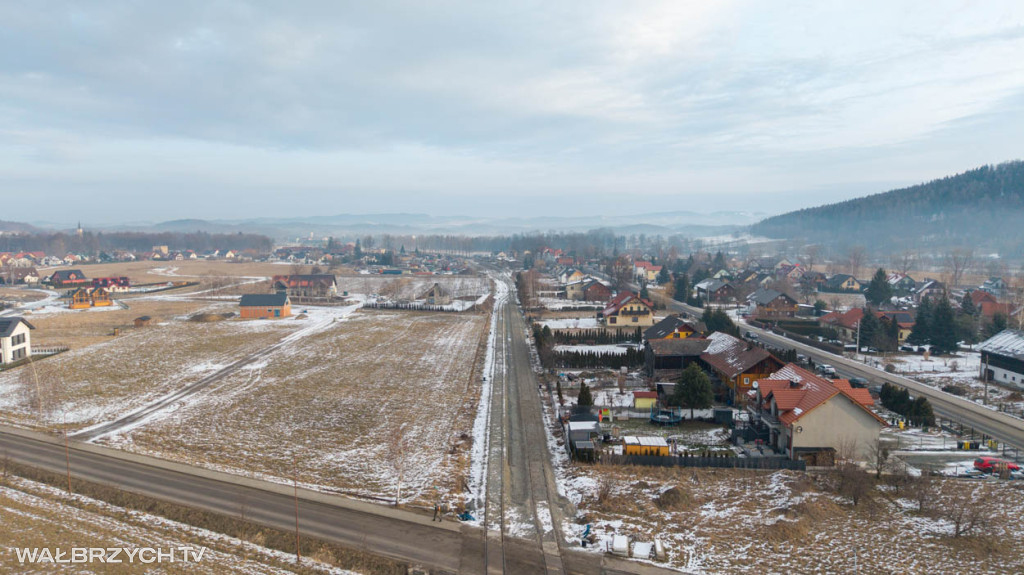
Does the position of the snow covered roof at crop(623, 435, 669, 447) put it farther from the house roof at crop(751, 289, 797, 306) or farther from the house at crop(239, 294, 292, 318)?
the house at crop(239, 294, 292, 318)

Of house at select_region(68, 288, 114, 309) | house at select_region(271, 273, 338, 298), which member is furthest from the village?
house at select_region(271, 273, 338, 298)

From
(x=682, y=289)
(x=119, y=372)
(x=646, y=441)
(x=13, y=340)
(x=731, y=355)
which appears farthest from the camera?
(x=682, y=289)

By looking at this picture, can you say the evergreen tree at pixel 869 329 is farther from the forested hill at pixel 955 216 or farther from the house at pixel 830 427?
the forested hill at pixel 955 216

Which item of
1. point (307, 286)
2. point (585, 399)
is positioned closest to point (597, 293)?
point (307, 286)

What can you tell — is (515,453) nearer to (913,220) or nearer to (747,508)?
(747,508)

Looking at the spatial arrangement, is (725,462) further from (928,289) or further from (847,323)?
(928,289)
